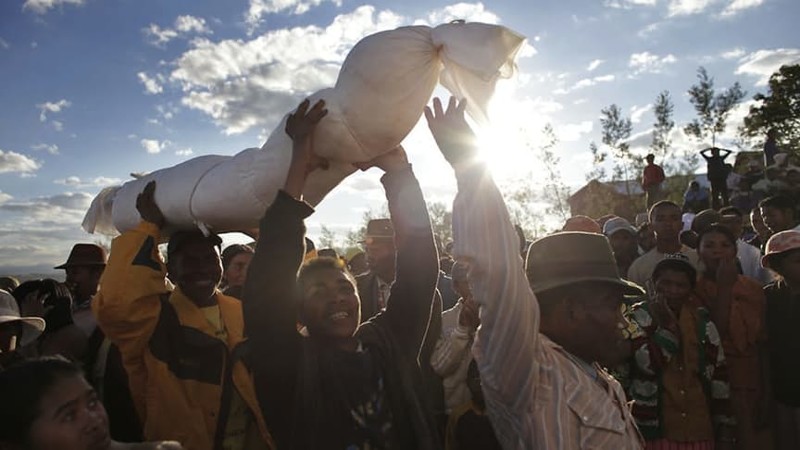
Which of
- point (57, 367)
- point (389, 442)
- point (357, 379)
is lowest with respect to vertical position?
point (389, 442)

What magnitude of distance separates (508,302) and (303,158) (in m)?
0.92

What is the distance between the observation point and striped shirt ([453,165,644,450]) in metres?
1.53

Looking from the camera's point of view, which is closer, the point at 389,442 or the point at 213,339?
the point at 389,442

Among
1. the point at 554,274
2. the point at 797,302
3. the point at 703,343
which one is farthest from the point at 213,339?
the point at 797,302

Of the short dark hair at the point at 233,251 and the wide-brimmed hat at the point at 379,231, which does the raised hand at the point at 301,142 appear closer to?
the short dark hair at the point at 233,251

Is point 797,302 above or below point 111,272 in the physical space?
below

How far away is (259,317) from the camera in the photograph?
1.91 metres

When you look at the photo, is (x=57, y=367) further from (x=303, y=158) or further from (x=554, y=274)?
(x=554, y=274)

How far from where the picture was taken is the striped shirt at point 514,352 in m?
1.53

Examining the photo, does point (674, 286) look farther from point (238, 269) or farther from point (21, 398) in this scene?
point (21, 398)

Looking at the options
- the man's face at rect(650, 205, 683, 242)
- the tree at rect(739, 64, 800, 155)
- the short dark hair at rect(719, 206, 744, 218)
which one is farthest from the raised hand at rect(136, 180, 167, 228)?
the tree at rect(739, 64, 800, 155)

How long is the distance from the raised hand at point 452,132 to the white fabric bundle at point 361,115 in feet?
0.31

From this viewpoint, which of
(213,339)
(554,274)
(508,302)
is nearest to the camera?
(508,302)

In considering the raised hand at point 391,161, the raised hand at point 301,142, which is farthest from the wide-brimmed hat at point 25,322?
the raised hand at point 391,161
